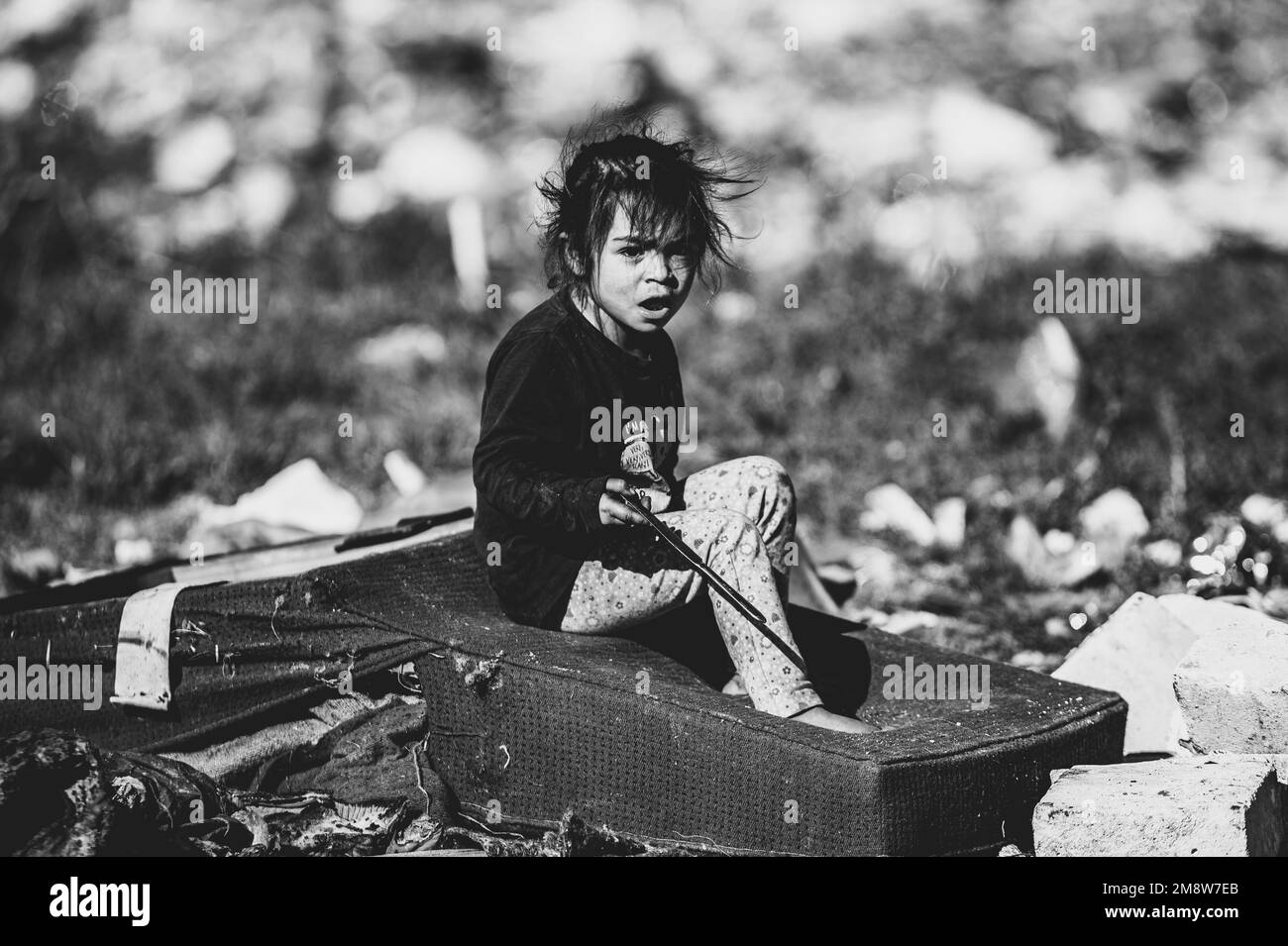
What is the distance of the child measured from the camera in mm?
3248

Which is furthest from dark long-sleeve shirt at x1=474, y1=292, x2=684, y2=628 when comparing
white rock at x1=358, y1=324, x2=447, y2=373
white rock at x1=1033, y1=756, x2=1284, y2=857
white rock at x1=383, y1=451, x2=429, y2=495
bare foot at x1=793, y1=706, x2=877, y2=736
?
white rock at x1=358, y1=324, x2=447, y2=373

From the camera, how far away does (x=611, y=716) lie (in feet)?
10.4

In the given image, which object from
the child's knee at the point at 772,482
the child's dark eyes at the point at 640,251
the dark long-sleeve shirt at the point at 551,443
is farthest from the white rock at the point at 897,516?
the child's dark eyes at the point at 640,251

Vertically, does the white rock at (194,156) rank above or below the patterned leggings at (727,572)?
above

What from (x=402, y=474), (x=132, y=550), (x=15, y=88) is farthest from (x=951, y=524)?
(x=15, y=88)

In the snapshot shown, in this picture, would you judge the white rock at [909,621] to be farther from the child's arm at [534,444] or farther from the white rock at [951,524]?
the child's arm at [534,444]

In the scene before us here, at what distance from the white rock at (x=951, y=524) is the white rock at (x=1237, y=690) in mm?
2037

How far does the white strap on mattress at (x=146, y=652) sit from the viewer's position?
3.43 metres

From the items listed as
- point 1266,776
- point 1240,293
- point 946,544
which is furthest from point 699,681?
Answer: point 1240,293

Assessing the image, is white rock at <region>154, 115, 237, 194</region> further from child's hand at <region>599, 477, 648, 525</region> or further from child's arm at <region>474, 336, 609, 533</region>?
child's hand at <region>599, 477, 648, 525</region>

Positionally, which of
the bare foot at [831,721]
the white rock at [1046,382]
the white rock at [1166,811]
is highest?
the white rock at [1046,382]

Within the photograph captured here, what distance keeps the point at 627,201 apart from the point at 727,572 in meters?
0.81

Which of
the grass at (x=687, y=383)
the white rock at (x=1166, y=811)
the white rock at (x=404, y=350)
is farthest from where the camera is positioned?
the white rock at (x=404, y=350)
